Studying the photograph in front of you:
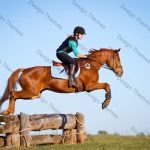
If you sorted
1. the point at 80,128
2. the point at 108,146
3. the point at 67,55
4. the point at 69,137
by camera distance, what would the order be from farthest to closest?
1. the point at 80,128
2. the point at 69,137
3. the point at 67,55
4. the point at 108,146

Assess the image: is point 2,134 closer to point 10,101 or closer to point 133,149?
point 10,101

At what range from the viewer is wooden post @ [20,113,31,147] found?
11680mm

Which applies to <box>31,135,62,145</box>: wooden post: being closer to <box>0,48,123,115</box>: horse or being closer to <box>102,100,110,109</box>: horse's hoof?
<box>0,48,123,115</box>: horse

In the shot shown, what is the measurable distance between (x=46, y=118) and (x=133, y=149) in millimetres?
3807

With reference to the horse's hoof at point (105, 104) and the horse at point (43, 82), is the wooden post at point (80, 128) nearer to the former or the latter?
the horse at point (43, 82)

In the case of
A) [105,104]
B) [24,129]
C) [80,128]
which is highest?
[105,104]

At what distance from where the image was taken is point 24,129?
11.7 m

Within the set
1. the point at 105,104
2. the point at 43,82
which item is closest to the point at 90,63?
the point at 105,104

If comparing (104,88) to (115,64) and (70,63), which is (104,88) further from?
(70,63)

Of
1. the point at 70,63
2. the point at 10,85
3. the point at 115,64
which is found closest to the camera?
the point at 70,63

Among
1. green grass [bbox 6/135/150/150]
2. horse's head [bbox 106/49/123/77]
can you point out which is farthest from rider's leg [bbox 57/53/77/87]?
green grass [bbox 6/135/150/150]

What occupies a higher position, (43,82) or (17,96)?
(43,82)

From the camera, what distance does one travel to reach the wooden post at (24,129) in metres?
11.7

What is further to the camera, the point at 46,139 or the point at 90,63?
the point at 90,63
